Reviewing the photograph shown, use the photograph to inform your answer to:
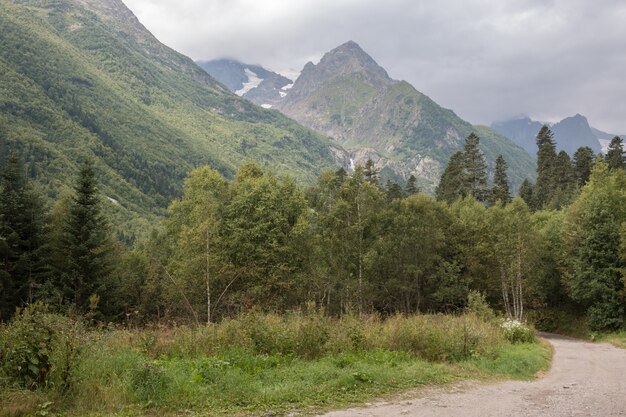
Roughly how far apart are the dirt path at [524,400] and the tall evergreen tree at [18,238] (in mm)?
35135

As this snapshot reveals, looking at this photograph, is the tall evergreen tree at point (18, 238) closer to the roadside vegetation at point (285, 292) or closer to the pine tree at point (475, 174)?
the roadside vegetation at point (285, 292)

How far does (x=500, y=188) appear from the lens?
70.0 m

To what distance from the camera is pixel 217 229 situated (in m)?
34.5

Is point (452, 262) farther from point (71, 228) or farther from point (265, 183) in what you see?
point (71, 228)

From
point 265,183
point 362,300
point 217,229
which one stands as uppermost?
point 265,183

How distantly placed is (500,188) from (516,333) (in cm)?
5256

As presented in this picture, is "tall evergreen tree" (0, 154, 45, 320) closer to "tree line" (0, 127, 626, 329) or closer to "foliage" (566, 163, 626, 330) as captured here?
"tree line" (0, 127, 626, 329)

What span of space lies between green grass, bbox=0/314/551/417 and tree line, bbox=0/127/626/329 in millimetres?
17482

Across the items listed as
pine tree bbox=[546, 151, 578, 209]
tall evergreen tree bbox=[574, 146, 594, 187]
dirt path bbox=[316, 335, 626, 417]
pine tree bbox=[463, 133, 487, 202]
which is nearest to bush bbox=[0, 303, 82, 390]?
dirt path bbox=[316, 335, 626, 417]

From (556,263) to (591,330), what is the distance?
875 centimetres

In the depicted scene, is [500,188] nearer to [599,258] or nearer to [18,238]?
[599,258]

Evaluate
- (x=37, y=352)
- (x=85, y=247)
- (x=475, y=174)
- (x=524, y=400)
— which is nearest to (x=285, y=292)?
(x=85, y=247)

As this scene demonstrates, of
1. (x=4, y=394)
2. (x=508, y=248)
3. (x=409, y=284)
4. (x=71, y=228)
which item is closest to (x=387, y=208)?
(x=409, y=284)

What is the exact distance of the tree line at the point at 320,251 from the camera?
3522 centimetres
